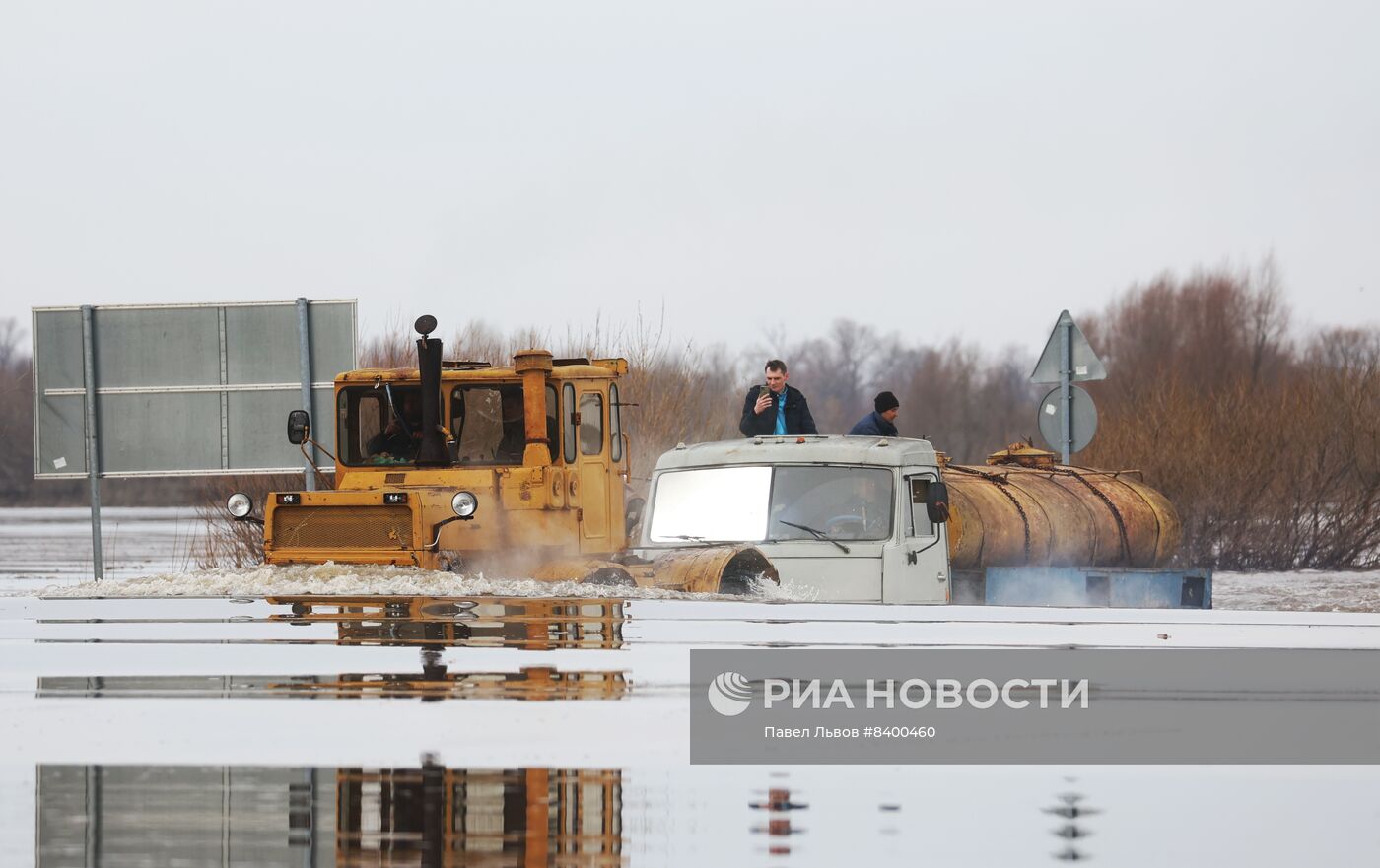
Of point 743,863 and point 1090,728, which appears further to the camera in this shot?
point 1090,728

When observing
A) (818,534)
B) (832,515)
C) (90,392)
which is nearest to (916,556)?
(832,515)

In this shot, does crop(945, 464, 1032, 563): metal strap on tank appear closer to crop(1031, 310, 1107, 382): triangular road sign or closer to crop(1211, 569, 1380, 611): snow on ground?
crop(1031, 310, 1107, 382): triangular road sign

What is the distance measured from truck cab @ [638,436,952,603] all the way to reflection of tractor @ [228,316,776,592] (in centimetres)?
80

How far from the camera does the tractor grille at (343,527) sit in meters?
15.0

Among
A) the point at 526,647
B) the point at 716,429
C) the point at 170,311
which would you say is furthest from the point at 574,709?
the point at 716,429

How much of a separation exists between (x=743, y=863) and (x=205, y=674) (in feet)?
11.1

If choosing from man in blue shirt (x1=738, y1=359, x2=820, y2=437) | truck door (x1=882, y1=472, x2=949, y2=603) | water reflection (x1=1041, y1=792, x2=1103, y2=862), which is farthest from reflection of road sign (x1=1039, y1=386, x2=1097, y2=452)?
water reflection (x1=1041, y1=792, x2=1103, y2=862)

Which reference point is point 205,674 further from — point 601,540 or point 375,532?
point 601,540

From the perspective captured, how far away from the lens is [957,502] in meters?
17.7

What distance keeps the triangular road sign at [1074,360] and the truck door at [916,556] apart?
246 inches

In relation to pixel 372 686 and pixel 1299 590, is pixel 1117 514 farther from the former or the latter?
pixel 372 686

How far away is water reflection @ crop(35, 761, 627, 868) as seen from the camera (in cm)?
486

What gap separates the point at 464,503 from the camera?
48.5 ft

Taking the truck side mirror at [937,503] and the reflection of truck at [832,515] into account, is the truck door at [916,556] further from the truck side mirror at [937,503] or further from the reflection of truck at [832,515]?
the truck side mirror at [937,503]
